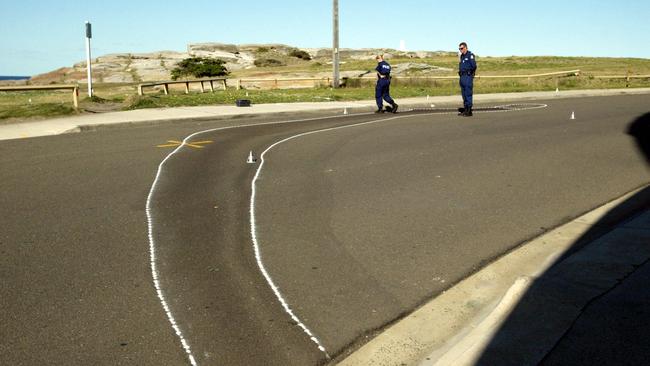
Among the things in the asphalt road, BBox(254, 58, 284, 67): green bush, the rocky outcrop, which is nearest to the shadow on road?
the asphalt road

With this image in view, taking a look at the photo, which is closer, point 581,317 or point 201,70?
point 581,317

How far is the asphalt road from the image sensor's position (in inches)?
180

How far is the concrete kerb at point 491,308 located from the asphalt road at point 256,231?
19 cm

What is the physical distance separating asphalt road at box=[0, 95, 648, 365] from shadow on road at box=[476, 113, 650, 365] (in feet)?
2.71

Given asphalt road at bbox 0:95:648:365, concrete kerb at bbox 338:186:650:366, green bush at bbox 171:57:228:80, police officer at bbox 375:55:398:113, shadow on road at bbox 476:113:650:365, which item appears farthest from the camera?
green bush at bbox 171:57:228:80

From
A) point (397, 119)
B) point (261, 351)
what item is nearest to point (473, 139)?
point (397, 119)

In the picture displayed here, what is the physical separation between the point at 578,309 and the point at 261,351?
2113 millimetres

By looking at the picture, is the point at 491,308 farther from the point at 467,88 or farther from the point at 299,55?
the point at 299,55

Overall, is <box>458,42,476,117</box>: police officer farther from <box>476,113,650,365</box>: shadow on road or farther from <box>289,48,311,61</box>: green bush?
<box>289,48,311,61</box>: green bush

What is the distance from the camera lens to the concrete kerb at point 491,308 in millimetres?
4148

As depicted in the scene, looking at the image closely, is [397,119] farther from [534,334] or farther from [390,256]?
[534,334]

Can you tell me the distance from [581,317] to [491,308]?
0.62 metres

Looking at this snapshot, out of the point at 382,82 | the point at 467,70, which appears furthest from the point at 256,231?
the point at 382,82

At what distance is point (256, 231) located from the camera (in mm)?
7012
